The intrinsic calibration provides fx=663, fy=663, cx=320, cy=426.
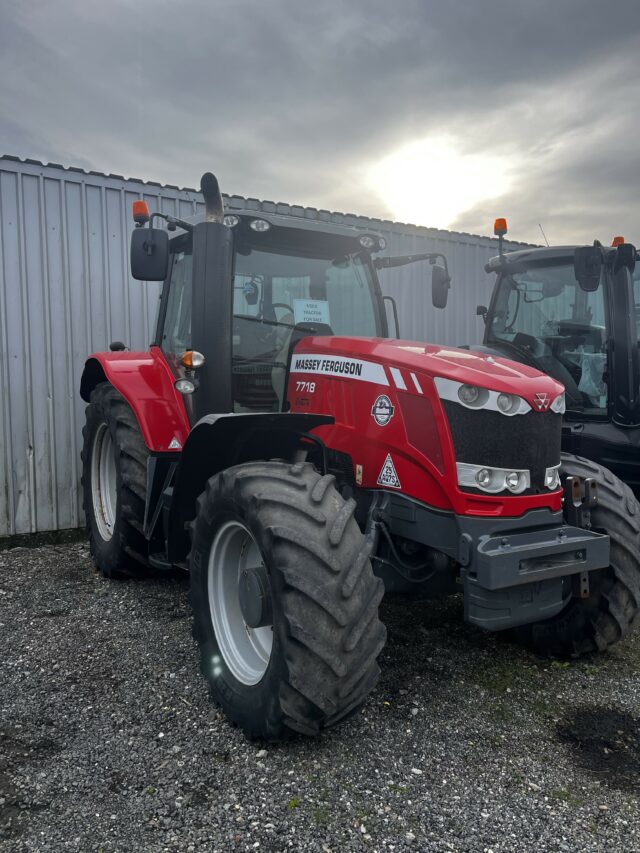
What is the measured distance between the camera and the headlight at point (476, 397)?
116 inches

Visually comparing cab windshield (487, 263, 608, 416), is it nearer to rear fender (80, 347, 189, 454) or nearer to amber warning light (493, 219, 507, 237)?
amber warning light (493, 219, 507, 237)

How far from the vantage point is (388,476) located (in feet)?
10.6

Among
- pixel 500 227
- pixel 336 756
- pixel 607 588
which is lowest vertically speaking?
pixel 336 756

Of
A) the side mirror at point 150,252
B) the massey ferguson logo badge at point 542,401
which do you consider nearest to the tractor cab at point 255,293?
the side mirror at point 150,252

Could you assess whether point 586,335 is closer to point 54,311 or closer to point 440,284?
point 440,284

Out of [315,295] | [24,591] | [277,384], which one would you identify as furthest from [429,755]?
[24,591]

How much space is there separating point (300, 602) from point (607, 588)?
5.92ft

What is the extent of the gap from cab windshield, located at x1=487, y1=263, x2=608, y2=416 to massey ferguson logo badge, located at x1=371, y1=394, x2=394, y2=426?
273 centimetres

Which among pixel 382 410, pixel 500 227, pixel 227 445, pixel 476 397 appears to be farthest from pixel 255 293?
pixel 500 227

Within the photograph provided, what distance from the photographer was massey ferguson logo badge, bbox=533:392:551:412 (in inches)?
120

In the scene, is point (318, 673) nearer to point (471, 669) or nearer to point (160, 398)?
point (471, 669)

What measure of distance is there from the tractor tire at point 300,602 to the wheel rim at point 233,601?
80 millimetres

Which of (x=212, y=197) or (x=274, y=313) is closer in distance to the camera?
(x=212, y=197)

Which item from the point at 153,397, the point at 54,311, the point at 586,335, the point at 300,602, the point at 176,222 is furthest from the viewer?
the point at 54,311
